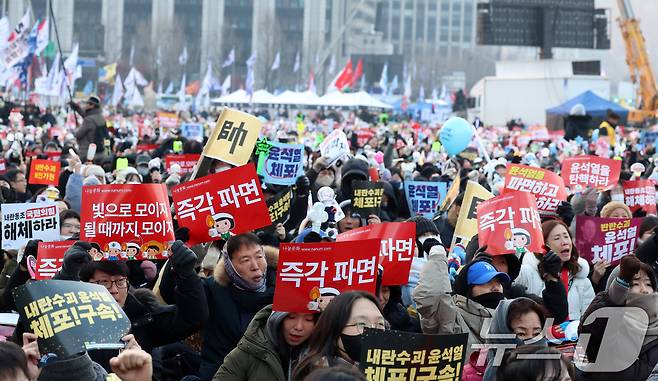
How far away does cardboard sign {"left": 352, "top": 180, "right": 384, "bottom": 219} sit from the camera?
33.1 ft

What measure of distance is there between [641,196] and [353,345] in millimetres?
7642

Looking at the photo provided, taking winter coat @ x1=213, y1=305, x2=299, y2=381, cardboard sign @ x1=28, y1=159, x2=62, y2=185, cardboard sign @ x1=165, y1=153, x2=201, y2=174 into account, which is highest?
cardboard sign @ x1=165, y1=153, x2=201, y2=174

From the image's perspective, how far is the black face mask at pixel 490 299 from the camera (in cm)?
642

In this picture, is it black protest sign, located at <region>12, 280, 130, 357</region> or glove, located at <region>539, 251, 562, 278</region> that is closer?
black protest sign, located at <region>12, 280, 130, 357</region>

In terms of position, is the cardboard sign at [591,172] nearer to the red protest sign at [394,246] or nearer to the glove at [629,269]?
the red protest sign at [394,246]

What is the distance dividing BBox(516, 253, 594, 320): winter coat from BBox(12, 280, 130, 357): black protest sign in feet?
10.3

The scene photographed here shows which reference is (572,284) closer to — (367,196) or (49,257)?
(367,196)

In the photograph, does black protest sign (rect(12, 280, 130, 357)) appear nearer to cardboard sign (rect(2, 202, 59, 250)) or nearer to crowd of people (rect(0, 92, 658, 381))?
crowd of people (rect(0, 92, 658, 381))

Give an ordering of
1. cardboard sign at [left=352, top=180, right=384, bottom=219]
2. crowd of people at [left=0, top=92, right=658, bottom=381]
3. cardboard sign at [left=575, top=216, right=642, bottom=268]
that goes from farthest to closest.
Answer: cardboard sign at [left=352, top=180, right=384, bottom=219] → cardboard sign at [left=575, top=216, right=642, bottom=268] → crowd of people at [left=0, top=92, right=658, bottom=381]

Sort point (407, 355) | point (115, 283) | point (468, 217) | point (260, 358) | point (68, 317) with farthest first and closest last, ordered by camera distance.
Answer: point (468, 217) → point (115, 283) → point (260, 358) → point (407, 355) → point (68, 317)

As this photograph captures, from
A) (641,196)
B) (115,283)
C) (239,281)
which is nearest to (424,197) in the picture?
(641,196)

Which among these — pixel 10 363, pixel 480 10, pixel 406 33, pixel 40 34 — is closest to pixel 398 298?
pixel 10 363

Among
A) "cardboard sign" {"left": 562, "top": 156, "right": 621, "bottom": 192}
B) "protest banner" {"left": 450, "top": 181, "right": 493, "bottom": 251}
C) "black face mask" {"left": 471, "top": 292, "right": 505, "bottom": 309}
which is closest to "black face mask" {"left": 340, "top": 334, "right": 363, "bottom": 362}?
"black face mask" {"left": 471, "top": 292, "right": 505, "bottom": 309}

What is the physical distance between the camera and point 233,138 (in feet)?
32.3
